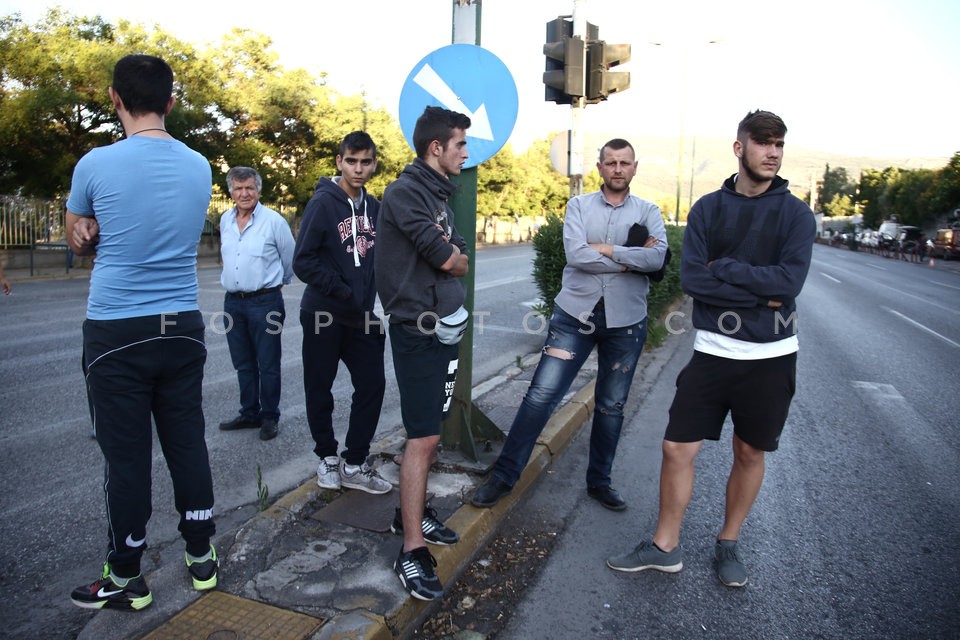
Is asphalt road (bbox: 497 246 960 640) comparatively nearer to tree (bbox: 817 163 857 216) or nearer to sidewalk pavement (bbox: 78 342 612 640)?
sidewalk pavement (bbox: 78 342 612 640)

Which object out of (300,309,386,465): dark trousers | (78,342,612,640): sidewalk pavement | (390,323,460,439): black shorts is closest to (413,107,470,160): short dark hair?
(390,323,460,439): black shorts

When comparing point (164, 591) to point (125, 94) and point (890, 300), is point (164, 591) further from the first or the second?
point (890, 300)

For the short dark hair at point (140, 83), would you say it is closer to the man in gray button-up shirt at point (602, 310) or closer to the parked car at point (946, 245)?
the man in gray button-up shirt at point (602, 310)

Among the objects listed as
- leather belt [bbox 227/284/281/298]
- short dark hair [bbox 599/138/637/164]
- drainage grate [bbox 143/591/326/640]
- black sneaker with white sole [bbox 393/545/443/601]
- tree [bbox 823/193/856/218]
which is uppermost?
tree [bbox 823/193/856/218]

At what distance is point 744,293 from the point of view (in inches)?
120

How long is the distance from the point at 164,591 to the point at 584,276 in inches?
101

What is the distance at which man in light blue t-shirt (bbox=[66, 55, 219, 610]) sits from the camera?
8.52 ft

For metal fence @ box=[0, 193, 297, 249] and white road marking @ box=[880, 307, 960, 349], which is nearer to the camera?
white road marking @ box=[880, 307, 960, 349]

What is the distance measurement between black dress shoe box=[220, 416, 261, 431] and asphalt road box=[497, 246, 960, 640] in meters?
2.30

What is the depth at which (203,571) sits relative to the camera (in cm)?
283

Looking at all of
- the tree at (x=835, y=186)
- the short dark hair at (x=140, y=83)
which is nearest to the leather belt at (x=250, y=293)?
the short dark hair at (x=140, y=83)

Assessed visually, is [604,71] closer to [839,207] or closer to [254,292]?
[254,292]

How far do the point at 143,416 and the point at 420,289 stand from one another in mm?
1174

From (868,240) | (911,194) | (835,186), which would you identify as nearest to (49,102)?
(868,240)
